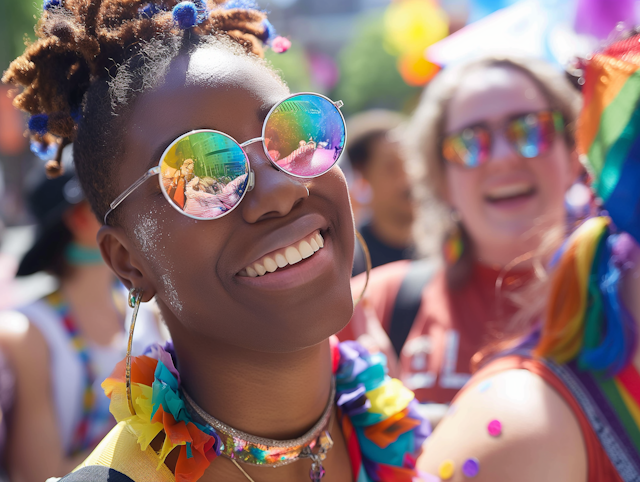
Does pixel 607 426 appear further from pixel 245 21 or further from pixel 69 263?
pixel 69 263

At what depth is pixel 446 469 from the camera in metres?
1.57

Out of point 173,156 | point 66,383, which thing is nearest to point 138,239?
point 173,156

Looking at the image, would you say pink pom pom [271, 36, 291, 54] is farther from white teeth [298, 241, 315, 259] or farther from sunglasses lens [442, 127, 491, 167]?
sunglasses lens [442, 127, 491, 167]

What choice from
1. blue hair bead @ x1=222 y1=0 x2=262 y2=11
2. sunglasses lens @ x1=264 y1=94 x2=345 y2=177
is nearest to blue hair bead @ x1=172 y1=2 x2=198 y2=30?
blue hair bead @ x1=222 y1=0 x2=262 y2=11

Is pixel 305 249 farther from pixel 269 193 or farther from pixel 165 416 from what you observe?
pixel 165 416

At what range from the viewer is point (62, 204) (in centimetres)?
325

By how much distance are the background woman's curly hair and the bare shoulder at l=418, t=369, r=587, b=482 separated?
109cm

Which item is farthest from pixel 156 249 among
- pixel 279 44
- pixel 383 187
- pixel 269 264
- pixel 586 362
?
pixel 383 187

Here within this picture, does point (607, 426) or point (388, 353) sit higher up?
point (607, 426)

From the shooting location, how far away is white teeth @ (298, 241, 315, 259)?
1320 millimetres

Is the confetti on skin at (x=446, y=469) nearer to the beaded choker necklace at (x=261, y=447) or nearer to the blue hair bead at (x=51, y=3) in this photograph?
the beaded choker necklace at (x=261, y=447)

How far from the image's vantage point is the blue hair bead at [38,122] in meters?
1.50

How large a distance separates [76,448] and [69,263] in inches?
40.5

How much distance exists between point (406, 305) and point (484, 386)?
1.32 meters
